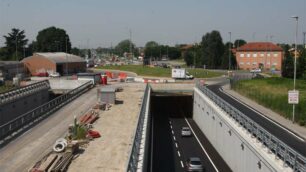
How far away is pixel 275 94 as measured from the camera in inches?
2297

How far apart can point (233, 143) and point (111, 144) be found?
35.2 ft

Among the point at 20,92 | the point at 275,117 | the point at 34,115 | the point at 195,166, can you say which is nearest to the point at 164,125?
the point at 275,117

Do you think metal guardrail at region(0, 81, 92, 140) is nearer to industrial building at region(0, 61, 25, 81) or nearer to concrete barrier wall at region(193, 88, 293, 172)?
concrete barrier wall at region(193, 88, 293, 172)

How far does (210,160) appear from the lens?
38438mm

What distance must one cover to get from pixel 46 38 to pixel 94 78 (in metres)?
93.9

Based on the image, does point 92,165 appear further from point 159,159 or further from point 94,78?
point 94,78

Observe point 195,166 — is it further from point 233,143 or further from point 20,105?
point 20,105

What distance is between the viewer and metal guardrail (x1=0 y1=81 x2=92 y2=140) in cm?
3152

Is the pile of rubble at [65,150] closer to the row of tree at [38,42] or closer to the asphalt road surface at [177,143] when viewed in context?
the asphalt road surface at [177,143]

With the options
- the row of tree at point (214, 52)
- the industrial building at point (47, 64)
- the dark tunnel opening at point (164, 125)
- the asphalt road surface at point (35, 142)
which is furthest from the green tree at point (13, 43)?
the asphalt road surface at point (35, 142)

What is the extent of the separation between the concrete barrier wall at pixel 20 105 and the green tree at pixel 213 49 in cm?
8411

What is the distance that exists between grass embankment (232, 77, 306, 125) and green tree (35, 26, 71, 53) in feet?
330

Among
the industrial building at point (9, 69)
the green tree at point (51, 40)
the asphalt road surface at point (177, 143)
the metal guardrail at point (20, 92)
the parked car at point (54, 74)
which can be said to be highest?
the green tree at point (51, 40)

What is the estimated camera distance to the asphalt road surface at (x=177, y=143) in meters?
37.1
